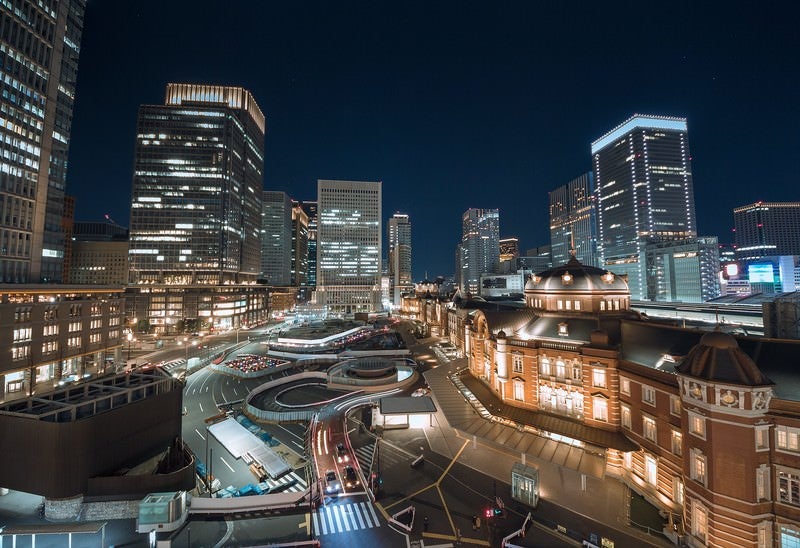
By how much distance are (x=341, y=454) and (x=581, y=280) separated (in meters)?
41.2

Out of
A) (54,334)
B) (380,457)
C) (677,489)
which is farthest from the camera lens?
(54,334)

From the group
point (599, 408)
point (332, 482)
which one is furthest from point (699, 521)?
point (332, 482)

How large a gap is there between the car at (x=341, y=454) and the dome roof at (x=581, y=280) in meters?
37.6

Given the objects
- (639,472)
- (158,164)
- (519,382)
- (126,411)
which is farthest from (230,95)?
(639,472)

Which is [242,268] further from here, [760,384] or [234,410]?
[760,384]

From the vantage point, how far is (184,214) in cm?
13038

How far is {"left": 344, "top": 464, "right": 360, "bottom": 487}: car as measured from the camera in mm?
32225

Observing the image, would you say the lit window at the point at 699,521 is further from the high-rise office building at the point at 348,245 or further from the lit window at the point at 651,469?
the high-rise office building at the point at 348,245

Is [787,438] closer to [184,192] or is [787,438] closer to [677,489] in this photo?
[677,489]

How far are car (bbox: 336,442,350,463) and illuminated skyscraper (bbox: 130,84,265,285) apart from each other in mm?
117194

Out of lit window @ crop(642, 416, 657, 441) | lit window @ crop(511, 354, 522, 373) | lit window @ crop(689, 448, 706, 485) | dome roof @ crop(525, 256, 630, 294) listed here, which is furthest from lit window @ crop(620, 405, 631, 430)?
dome roof @ crop(525, 256, 630, 294)

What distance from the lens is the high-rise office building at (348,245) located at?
7357 inches

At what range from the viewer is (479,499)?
29578 mm

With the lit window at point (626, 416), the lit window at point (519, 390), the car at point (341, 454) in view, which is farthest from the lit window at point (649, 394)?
the car at point (341, 454)
